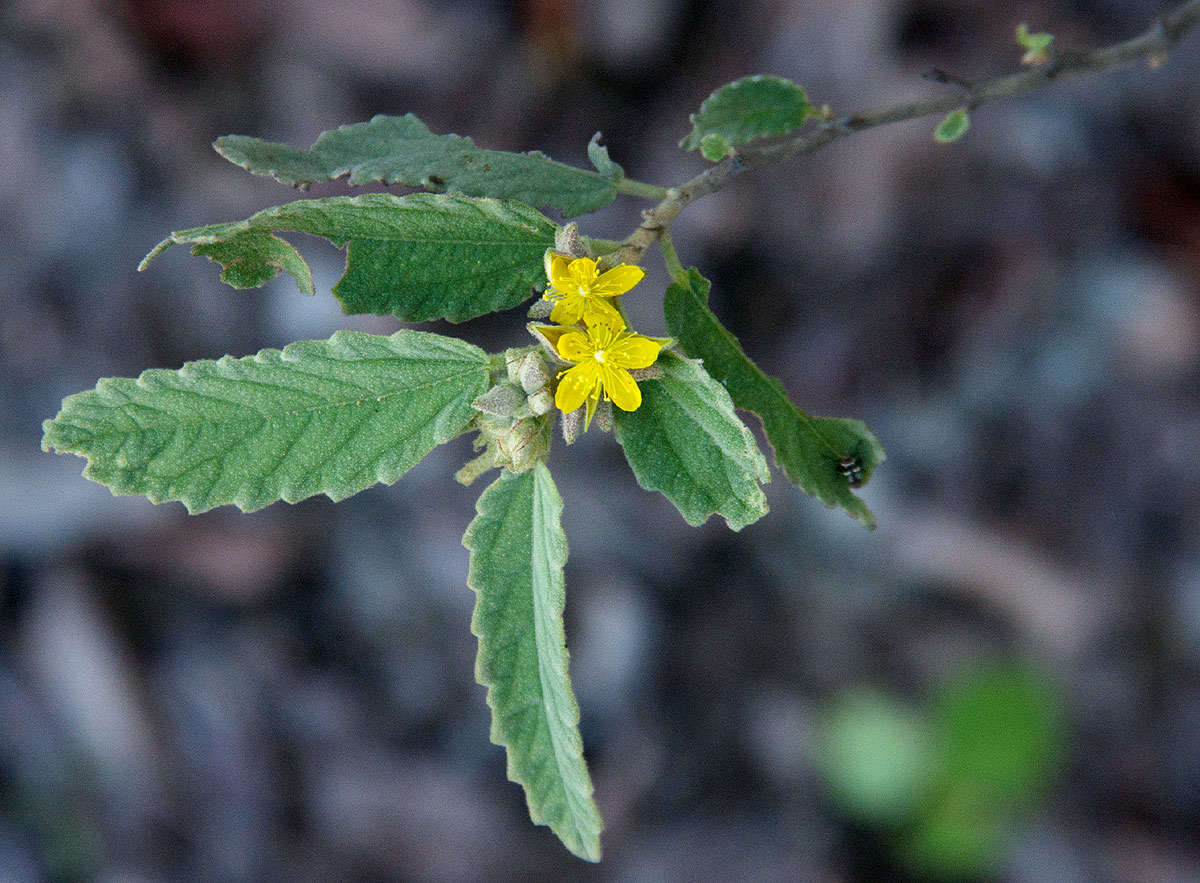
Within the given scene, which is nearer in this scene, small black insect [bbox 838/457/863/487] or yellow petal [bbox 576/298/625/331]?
yellow petal [bbox 576/298/625/331]

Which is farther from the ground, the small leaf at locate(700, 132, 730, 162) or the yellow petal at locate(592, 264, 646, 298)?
the small leaf at locate(700, 132, 730, 162)

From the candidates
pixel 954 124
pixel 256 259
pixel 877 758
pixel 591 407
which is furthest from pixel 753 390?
pixel 877 758

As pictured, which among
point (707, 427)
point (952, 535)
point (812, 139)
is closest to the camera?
point (707, 427)

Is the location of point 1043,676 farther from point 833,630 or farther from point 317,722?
point 317,722

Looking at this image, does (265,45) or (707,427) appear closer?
(707,427)

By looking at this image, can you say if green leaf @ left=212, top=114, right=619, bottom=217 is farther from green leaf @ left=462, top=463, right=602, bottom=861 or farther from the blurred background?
the blurred background

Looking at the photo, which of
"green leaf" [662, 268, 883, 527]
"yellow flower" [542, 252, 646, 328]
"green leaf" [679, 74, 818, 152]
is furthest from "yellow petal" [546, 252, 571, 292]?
"green leaf" [679, 74, 818, 152]

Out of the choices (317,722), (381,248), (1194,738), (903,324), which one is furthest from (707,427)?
(1194,738)
